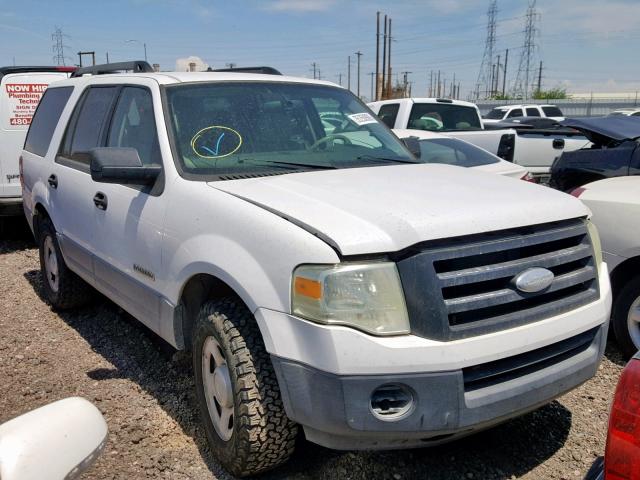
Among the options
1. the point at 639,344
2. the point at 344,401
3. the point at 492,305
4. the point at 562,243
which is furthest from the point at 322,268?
the point at 639,344

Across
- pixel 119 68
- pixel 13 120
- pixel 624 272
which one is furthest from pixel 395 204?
pixel 13 120

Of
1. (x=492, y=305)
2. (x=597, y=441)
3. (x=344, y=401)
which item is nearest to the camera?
(x=344, y=401)

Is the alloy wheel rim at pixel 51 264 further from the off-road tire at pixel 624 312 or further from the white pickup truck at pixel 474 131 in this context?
the white pickup truck at pixel 474 131

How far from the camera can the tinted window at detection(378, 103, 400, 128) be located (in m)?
10.2

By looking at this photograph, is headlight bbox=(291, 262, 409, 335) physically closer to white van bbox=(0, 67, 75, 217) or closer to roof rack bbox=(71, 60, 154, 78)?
roof rack bbox=(71, 60, 154, 78)

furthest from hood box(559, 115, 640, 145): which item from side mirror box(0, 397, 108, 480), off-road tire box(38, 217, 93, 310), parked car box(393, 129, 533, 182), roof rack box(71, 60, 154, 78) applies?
side mirror box(0, 397, 108, 480)

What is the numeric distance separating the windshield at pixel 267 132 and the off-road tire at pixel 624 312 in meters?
1.74

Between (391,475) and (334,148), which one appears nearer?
(391,475)

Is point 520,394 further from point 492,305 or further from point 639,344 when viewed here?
point 639,344

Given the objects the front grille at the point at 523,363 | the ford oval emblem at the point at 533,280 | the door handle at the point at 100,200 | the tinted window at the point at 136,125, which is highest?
the tinted window at the point at 136,125

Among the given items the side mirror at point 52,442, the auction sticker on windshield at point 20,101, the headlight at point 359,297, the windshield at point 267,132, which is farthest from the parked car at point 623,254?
the auction sticker on windshield at point 20,101

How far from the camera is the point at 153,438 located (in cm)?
332

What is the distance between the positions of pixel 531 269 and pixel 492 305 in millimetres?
260

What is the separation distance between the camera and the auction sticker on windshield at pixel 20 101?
781 cm
